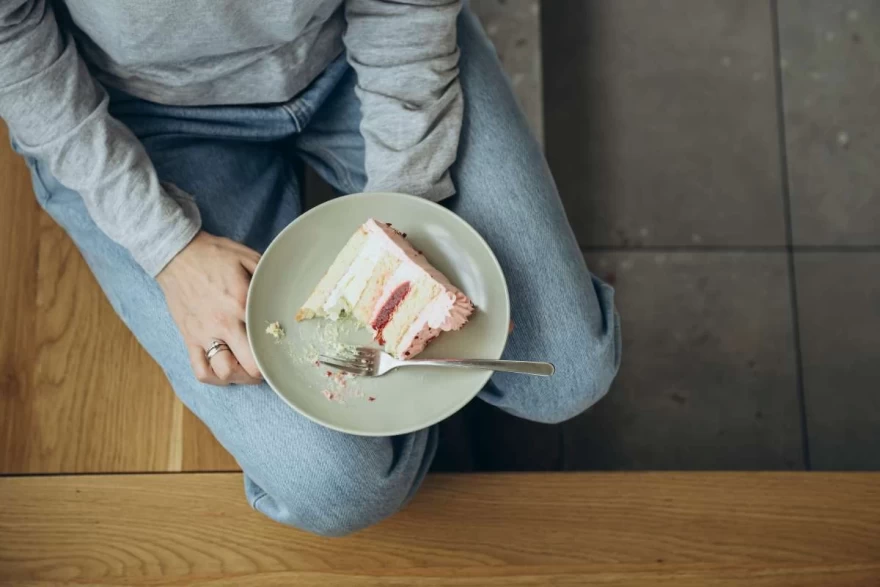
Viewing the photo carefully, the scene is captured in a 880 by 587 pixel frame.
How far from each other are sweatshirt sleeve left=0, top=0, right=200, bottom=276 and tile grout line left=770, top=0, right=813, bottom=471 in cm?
110

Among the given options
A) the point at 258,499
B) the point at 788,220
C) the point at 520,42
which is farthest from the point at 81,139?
the point at 788,220

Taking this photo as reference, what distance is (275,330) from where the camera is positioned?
2.52 feet

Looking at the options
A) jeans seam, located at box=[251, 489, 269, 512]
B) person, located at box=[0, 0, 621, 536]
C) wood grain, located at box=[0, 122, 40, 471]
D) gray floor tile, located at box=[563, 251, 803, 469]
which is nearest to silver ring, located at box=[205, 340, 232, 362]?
person, located at box=[0, 0, 621, 536]

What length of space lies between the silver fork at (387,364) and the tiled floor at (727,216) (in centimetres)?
59

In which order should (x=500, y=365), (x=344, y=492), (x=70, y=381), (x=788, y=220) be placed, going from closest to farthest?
(x=500, y=365) < (x=344, y=492) < (x=70, y=381) < (x=788, y=220)

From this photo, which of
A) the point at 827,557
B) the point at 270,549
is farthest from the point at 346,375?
the point at 827,557

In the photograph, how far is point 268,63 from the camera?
0.80m

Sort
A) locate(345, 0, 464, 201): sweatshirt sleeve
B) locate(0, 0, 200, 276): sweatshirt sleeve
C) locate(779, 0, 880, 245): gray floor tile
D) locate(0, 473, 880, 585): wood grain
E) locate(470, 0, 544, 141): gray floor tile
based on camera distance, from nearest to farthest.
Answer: locate(0, 0, 200, 276): sweatshirt sleeve → locate(345, 0, 464, 201): sweatshirt sleeve → locate(0, 473, 880, 585): wood grain → locate(470, 0, 544, 141): gray floor tile → locate(779, 0, 880, 245): gray floor tile

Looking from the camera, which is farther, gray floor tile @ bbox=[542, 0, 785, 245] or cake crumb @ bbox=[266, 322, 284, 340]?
gray floor tile @ bbox=[542, 0, 785, 245]

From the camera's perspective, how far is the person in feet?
2.43

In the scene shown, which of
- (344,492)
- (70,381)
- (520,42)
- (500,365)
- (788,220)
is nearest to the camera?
(500,365)

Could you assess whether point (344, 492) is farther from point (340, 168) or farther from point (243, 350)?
point (340, 168)

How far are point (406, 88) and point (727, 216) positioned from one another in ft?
2.68

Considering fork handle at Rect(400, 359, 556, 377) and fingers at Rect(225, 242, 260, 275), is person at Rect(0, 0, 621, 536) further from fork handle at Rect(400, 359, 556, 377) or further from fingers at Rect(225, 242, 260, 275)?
fork handle at Rect(400, 359, 556, 377)
